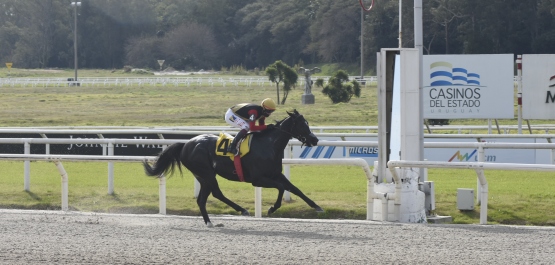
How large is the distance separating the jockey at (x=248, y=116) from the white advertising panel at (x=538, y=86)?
827 cm

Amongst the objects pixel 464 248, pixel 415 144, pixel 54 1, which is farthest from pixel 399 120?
pixel 54 1

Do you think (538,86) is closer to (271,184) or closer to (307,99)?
(271,184)

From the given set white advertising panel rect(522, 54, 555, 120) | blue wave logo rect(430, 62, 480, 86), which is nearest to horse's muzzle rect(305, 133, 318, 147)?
blue wave logo rect(430, 62, 480, 86)

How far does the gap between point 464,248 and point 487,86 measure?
10094mm

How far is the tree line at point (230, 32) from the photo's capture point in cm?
4134

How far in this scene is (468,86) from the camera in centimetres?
1606

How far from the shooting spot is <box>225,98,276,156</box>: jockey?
8.35m

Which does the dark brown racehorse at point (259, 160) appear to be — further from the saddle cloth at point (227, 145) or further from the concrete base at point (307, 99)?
the concrete base at point (307, 99)

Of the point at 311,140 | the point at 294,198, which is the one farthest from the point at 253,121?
the point at 294,198

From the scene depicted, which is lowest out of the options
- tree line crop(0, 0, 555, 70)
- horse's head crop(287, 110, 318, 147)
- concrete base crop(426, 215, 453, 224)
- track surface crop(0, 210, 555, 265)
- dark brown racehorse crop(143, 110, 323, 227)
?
concrete base crop(426, 215, 453, 224)

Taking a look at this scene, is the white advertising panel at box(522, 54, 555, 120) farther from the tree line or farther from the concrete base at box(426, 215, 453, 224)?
the tree line

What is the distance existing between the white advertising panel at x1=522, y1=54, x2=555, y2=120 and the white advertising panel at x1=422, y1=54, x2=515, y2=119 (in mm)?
378

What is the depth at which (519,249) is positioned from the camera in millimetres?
6383

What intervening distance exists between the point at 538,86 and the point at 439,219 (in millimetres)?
7668
